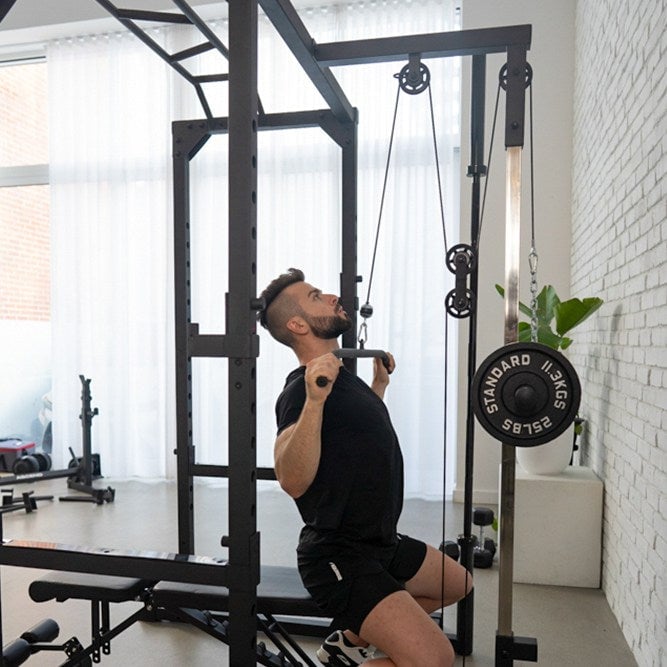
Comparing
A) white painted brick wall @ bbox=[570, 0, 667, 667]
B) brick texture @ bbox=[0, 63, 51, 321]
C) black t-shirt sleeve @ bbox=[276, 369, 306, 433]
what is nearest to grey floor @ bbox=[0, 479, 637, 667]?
white painted brick wall @ bbox=[570, 0, 667, 667]

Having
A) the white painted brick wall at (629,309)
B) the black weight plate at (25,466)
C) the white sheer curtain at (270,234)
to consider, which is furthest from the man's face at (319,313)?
the black weight plate at (25,466)

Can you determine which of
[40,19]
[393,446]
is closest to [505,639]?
[393,446]

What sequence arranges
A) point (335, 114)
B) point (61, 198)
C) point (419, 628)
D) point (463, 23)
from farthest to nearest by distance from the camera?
point (61, 198) → point (463, 23) → point (335, 114) → point (419, 628)

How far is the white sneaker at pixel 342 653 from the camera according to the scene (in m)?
1.79

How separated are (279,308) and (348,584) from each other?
0.76 meters

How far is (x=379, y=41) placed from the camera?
5.84ft

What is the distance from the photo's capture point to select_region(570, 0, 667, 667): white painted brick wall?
191 centimetres

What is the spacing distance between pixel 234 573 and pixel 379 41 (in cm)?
144

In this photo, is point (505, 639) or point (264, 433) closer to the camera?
point (505, 639)

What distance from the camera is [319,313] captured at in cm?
182

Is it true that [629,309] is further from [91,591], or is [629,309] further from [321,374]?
[91,591]

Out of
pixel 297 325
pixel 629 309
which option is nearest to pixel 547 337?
pixel 629 309

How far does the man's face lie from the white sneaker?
87 cm

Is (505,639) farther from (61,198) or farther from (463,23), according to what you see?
(61,198)
